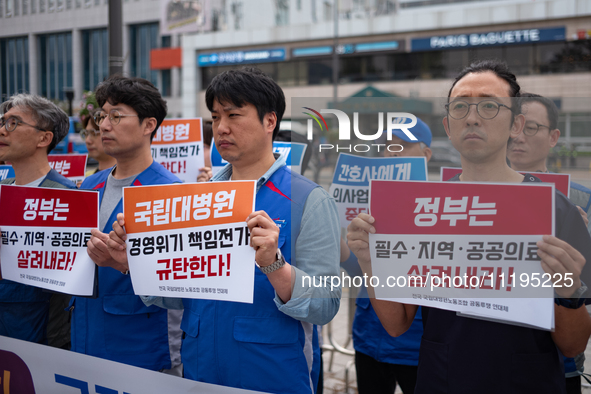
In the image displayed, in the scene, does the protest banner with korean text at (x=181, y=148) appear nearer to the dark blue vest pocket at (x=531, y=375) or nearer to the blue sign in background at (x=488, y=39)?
the dark blue vest pocket at (x=531, y=375)

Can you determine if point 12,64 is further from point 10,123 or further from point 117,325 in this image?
point 117,325

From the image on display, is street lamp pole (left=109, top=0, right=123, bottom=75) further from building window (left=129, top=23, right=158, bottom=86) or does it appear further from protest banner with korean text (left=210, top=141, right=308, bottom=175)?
building window (left=129, top=23, right=158, bottom=86)

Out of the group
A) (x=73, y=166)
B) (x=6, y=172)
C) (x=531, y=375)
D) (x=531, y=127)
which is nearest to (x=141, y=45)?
(x=73, y=166)

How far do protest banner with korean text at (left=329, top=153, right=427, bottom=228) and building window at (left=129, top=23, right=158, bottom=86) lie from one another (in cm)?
3147

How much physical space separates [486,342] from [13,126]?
265 centimetres

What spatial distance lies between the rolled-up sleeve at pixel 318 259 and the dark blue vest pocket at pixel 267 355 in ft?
0.36

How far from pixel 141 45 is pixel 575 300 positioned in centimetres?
3641

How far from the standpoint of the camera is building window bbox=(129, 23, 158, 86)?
32.6 m

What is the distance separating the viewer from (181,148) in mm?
4363

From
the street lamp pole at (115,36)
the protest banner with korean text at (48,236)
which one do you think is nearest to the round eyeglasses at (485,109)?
the protest banner with korean text at (48,236)

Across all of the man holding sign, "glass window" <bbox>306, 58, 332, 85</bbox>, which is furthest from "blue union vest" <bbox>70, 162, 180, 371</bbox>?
"glass window" <bbox>306, 58, 332, 85</bbox>

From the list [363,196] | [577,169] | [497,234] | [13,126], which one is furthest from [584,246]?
[13,126]

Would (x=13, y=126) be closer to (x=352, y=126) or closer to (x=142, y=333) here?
(x=142, y=333)

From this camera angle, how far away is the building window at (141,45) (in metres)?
32.6
